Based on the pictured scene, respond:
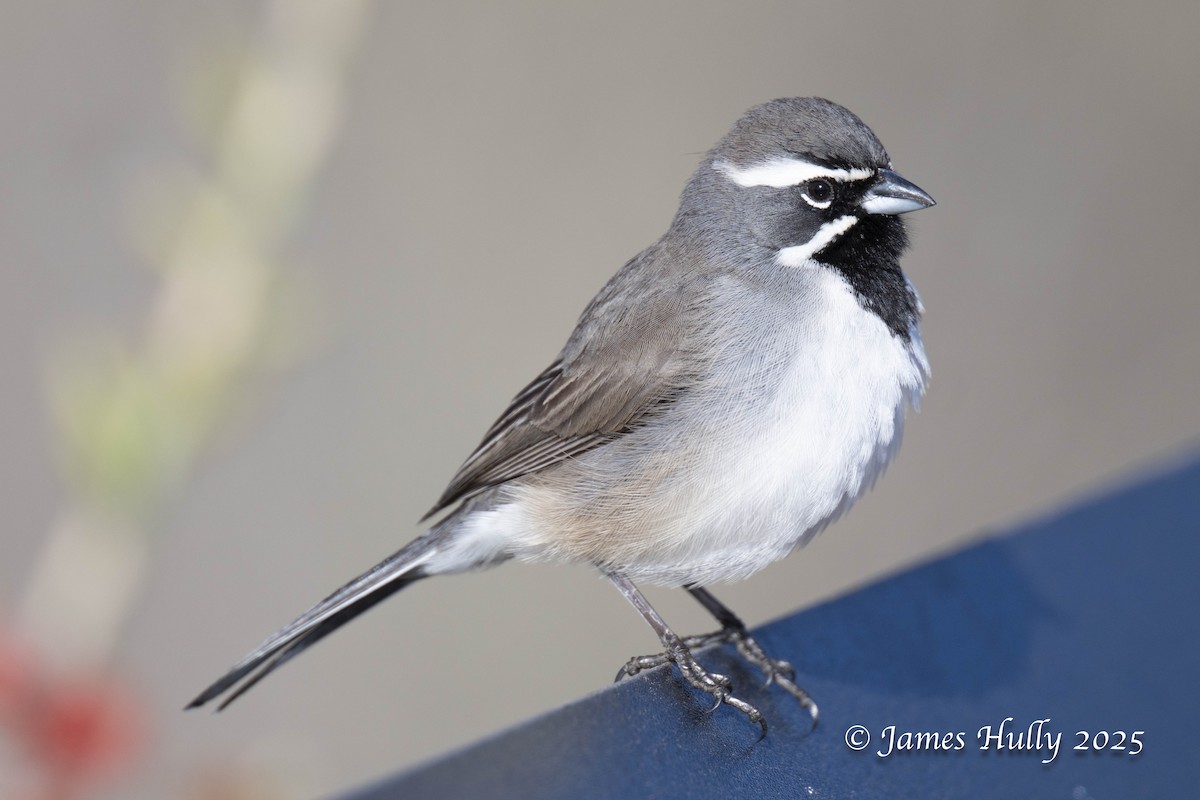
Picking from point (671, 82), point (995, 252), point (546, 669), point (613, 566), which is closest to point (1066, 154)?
point (995, 252)

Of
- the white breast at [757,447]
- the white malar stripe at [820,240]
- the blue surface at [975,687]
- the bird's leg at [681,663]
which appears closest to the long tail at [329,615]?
the white breast at [757,447]

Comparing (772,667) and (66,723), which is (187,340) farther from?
(772,667)

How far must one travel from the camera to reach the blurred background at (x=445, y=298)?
372 cm

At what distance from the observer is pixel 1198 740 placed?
2.55 metres

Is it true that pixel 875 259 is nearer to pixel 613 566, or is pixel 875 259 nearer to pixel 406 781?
pixel 613 566

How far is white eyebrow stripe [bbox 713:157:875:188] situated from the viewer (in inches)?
150

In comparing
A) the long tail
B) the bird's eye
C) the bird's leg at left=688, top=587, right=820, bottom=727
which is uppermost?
the bird's eye

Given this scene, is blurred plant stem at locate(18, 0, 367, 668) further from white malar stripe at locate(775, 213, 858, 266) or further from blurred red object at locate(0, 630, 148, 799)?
white malar stripe at locate(775, 213, 858, 266)

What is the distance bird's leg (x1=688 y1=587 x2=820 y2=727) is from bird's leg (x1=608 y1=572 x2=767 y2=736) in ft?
0.38

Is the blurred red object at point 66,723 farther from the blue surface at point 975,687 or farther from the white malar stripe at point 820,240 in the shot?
the white malar stripe at point 820,240

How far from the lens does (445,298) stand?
7.04m

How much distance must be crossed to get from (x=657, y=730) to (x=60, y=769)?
1.38 metres

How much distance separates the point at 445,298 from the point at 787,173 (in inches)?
136

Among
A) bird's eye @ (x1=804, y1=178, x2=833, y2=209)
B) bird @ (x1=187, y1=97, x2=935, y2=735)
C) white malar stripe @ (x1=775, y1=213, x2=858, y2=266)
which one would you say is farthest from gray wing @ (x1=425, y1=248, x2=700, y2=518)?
bird's eye @ (x1=804, y1=178, x2=833, y2=209)
